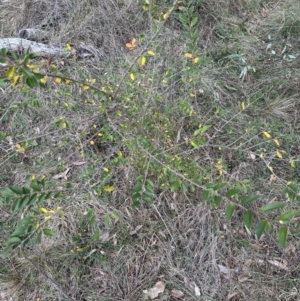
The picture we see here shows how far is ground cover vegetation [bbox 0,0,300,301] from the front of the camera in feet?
6.37

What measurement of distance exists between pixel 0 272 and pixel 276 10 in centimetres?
278

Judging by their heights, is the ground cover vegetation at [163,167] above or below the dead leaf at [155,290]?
above

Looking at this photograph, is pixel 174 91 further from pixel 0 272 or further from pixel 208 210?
pixel 0 272

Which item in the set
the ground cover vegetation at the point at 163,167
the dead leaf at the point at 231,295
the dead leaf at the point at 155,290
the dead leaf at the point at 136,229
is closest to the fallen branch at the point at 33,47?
the ground cover vegetation at the point at 163,167

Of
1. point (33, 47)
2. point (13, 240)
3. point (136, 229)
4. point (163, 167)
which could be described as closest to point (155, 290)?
point (136, 229)

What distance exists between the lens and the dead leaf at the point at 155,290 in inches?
76.5

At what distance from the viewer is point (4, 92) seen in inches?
97.3

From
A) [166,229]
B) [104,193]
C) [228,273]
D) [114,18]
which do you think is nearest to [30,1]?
[114,18]

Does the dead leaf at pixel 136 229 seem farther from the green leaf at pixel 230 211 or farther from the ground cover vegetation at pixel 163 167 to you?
the green leaf at pixel 230 211

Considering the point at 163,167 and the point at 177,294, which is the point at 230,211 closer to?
the point at 163,167

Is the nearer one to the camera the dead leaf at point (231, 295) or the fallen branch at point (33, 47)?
the dead leaf at point (231, 295)

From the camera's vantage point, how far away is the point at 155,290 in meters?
1.95

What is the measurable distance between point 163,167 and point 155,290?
Answer: 790 mm

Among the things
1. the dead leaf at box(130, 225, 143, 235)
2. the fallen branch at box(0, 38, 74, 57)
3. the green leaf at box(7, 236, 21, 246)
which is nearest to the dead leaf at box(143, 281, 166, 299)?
the dead leaf at box(130, 225, 143, 235)
